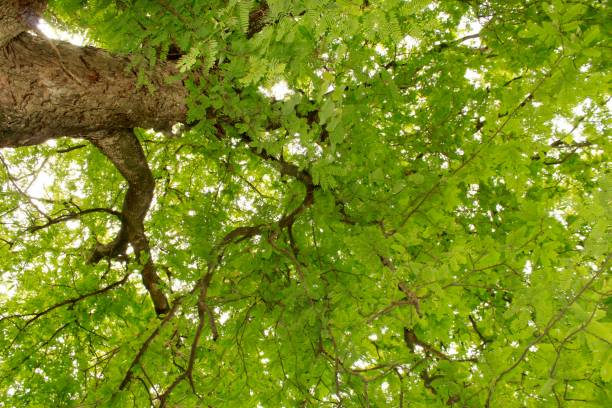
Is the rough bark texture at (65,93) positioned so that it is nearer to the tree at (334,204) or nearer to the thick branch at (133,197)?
the tree at (334,204)

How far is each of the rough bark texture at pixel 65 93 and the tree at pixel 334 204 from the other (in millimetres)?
12

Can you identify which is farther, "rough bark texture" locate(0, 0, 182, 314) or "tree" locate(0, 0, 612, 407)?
"rough bark texture" locate(0, 0, 182, 314)

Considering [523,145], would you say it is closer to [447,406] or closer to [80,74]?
[447,406]

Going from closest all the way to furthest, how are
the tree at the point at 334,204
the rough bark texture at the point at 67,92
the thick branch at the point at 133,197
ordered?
the tree at the point at 334,204
the rough bark texture at the point at 67,92
the thick branch at the point at 133,197

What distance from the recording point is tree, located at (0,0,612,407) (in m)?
1.73

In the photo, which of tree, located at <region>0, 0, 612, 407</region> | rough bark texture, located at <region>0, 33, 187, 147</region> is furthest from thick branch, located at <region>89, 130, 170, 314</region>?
rough bark texture, located at <region>0, 33, 187, 147</region>

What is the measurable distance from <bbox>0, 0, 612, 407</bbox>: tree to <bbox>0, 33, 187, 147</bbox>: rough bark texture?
0.5 inches

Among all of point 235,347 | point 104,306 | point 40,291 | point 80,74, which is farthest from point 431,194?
point 40,291

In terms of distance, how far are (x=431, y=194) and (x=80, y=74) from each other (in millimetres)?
2177

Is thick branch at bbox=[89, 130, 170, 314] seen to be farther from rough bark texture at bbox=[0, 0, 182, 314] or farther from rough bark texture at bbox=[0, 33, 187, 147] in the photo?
rough bark texture at bbox=[0, 33, 187, 147]

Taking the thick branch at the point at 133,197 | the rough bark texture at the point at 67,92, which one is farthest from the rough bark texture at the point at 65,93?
the thick branch at the point at 133,197

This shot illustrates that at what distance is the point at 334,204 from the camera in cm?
278

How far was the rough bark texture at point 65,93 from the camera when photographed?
2.17 metres

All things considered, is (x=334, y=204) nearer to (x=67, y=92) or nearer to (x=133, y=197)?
(x=67, y=92)
